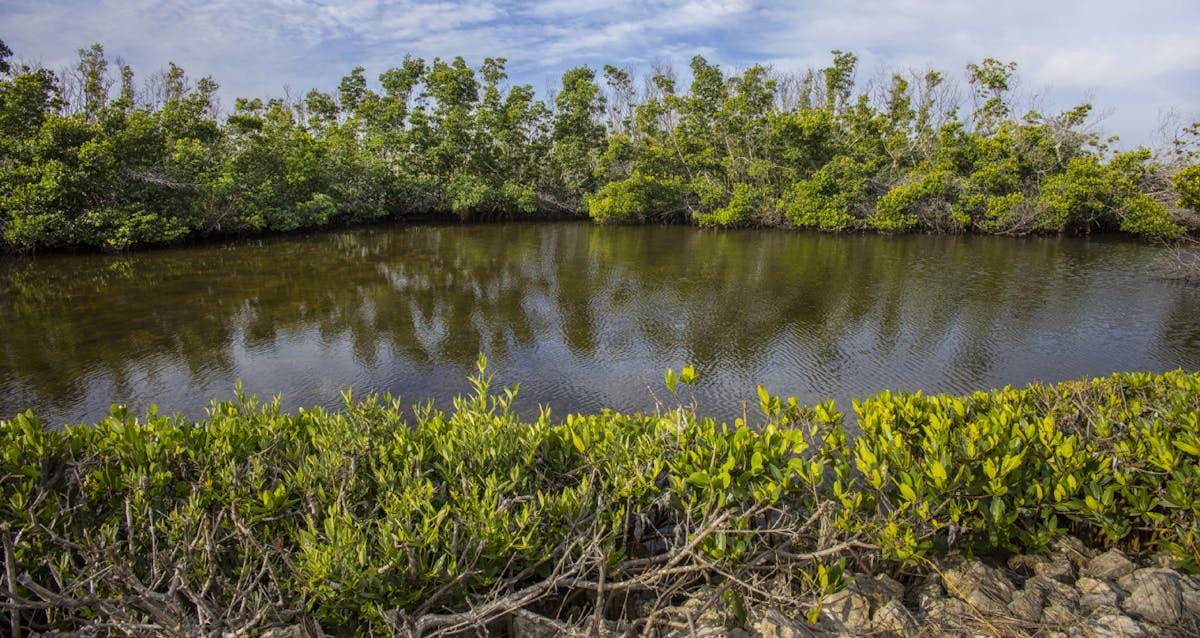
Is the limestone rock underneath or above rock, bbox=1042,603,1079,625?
underneath

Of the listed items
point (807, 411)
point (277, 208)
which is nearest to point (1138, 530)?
point (807, 411)

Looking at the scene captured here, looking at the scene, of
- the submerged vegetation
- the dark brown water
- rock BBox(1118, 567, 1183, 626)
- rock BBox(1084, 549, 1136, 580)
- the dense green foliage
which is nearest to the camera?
the dense green foliage

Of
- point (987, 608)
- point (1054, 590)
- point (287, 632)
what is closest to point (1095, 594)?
point (1054, 590)

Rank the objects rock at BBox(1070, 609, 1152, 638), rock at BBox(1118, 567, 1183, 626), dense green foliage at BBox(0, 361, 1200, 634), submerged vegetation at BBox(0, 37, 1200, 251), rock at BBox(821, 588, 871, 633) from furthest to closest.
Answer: submerged vegetation at BBox(0, 37, 1200, 251) → rock at BBox(821, 588, 871, 633) → rock at BBox(1118, 567, 1183, 626) → rock at BBox(1070, 609, 1152, 638) → dense green foliage at BBox(0, 361, 1200, 634)

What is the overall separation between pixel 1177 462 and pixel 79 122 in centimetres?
2022

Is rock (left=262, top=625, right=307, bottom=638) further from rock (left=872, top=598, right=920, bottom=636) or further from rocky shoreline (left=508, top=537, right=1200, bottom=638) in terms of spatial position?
rock (left=872, top=598, right=920, bottom=636)

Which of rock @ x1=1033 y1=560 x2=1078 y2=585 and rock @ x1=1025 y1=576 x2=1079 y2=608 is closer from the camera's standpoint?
rock @ x1=1025 y1=576 x2=1079 y2=608

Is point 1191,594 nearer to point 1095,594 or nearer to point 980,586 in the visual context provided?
point 1095,594

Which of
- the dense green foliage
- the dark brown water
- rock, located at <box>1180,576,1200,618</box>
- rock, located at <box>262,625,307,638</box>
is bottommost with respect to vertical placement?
the dark brown water

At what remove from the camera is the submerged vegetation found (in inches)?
588

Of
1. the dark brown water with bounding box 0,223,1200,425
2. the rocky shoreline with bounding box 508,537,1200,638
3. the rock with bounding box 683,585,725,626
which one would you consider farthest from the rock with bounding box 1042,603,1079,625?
the dark brown water with bounding box 0,223,1200,425

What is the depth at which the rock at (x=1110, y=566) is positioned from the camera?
114 inches

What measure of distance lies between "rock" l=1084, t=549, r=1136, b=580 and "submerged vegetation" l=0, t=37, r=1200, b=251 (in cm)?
1342

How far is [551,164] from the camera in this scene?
28.1m
